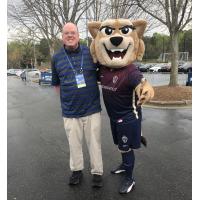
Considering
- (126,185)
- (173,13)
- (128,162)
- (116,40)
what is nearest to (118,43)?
(116,40)

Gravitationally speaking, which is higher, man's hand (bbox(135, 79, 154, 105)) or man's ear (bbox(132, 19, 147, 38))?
man's ear (bbox(132, 19, 147, 38))

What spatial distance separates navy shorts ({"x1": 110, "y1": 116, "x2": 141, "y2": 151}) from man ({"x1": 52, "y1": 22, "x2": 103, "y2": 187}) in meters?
0.30

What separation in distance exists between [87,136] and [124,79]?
2.91 ft

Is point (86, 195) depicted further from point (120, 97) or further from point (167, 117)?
point (167, 117)

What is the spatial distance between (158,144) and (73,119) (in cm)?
214

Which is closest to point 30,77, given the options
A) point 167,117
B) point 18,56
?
point 167,117

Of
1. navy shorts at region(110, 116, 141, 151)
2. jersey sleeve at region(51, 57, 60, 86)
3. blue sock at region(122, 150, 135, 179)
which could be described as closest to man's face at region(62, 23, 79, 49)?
jersey sleeve at region(51, 57, 60, 86)

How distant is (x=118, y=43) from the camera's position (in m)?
3.26

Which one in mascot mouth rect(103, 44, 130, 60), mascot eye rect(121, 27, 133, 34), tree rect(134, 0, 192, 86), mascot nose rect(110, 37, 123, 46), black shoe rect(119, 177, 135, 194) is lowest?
black shoe rect(119, 177, 135, 194)

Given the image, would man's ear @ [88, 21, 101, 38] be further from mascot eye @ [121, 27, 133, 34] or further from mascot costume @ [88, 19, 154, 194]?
mascot eye @ [121, 27, 133, 34]

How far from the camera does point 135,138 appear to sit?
11.1 feet

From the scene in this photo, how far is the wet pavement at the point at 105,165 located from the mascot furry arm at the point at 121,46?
1.09 meters

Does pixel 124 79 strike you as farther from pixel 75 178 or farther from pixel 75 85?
pixel 75 178

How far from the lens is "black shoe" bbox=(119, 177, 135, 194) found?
3.35m
